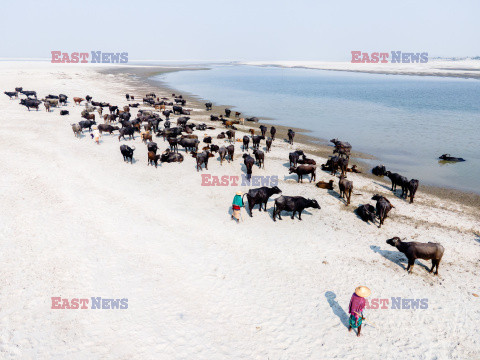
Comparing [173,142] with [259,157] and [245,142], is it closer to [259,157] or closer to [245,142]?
[245,142]

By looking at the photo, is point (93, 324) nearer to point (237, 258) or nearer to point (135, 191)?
point (237, 258)

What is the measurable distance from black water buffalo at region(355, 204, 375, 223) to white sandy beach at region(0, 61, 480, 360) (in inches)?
24.6

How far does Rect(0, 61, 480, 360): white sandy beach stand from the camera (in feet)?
25.0

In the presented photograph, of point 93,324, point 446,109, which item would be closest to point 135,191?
point 93,324

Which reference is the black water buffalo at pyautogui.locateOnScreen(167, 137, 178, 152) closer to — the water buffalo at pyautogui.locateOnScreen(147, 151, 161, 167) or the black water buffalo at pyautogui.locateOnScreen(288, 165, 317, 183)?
the water buffalo at pyautogui.locateOnScreen(147, 151, 161, 167)

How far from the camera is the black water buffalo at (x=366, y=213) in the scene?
14.3m

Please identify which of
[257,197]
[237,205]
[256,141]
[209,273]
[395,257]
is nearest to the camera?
[209,273]

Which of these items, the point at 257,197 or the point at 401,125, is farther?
the point at 401,125

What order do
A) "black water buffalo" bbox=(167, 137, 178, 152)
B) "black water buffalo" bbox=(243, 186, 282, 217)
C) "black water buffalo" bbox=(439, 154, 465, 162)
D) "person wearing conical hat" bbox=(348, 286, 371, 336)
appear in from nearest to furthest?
"person wearing conical hat" bbox=(348, 286, 371, 336)
"black water buffalo" bbox=(243, 186, 282, 217)
"black water buffalo" bbox=(167, 137, 178, 152)
"black water buffalo" bbox=(439, 154, 465, 162)

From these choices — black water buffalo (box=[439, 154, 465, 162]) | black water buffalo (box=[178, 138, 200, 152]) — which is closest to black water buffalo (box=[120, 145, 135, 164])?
black water buffalo (box=[178, 138, 200, 152])

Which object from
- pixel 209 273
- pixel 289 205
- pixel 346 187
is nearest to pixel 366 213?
pixel 346 187

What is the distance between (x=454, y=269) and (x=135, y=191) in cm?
1663

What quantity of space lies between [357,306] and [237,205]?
7.26 meters

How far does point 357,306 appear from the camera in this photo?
7.43 meters
